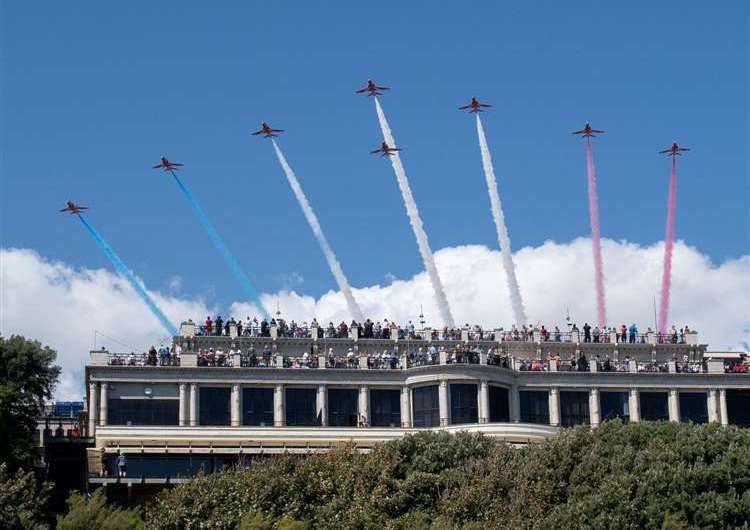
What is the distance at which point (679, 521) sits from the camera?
8794 cm

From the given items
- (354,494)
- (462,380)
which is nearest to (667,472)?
(354,494)

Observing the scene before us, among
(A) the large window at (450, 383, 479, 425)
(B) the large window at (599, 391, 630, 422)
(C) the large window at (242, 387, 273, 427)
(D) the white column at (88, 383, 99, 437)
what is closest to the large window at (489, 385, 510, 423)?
(A) the large window at (450, 383, 479, 425)

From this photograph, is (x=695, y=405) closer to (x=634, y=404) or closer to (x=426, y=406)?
(x=634, y=404)

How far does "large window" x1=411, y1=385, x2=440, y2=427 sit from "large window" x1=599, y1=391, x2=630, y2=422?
16.3 meters

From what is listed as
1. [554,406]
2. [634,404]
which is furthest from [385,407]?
[634,404]

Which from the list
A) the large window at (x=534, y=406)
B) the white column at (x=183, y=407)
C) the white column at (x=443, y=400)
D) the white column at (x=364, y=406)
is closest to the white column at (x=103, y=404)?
the white column at (x=183, y=407)

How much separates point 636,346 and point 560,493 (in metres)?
51.2

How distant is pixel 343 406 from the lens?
134 metres

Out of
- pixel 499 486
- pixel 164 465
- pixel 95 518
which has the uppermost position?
pixel 164 465

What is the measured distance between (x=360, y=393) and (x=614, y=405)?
23355 mm

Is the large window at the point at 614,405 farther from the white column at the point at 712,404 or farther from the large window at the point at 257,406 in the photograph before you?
the large window at the point at 257,406

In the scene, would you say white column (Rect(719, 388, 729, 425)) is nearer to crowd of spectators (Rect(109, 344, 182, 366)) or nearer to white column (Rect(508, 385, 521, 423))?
white column (Rect(508, 385, 521, 423))

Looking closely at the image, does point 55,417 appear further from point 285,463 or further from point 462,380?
point 285,463

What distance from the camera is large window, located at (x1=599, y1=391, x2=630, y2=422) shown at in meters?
138
